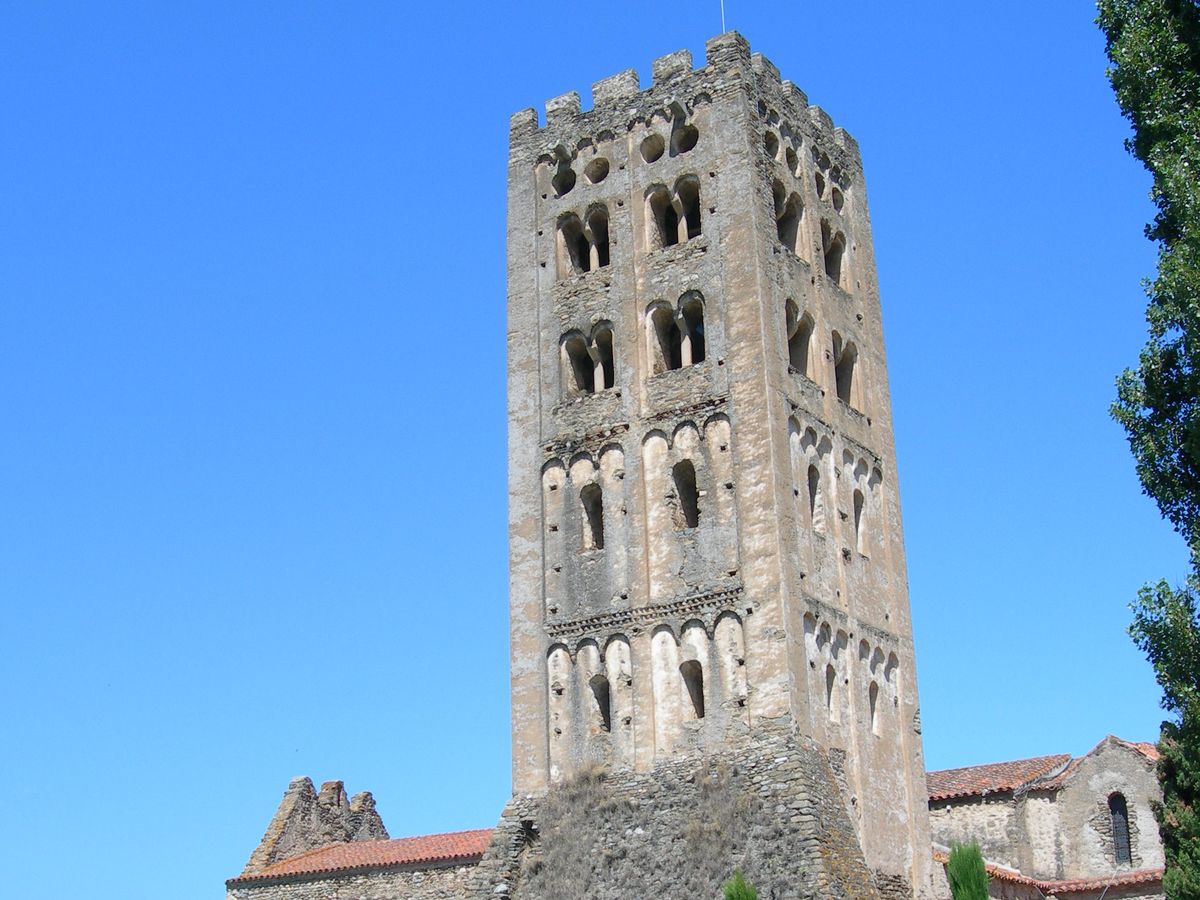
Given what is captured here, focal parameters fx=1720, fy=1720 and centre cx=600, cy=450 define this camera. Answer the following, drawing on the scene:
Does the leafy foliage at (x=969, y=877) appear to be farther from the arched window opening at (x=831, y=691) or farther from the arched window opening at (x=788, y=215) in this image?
the arched window opening at (x=788, y=215)

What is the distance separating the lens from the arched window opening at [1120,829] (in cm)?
3406

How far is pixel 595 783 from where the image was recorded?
26406 mm

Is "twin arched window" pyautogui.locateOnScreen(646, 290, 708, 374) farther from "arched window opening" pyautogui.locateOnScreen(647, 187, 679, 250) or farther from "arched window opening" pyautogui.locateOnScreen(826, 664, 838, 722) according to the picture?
"arched window opening" pyautogui.locateOnScreen(826, 664, 838, 722)

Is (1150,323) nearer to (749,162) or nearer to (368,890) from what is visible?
(749,162)

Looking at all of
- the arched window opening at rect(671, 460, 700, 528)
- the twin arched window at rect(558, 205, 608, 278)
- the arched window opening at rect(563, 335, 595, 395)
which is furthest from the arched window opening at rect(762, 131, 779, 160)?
the arched window opening at rect(671, 460, 700, 528)

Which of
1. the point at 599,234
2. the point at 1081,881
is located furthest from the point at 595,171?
the point at 1081,881

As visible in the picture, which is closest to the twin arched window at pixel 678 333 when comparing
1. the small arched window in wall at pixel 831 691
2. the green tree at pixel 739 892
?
the small arched window in wall at pixel 831 691

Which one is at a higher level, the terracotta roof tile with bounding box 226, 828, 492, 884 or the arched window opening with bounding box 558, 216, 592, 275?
the arched window opening with bounding box 558, 216, 592, 275

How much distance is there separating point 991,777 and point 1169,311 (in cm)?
1921

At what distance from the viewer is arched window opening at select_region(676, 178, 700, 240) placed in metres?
29.6

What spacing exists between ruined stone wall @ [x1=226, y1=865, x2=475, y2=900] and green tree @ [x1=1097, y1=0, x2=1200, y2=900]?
16159mm

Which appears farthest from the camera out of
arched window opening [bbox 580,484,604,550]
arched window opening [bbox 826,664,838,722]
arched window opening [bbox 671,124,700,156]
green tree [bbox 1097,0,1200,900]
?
arched window opening [bbox 671,124,700,156]

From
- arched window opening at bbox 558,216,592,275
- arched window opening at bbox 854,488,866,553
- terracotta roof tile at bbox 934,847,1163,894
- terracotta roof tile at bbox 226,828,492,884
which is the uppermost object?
arched window opening at bbox 558,216,592,275

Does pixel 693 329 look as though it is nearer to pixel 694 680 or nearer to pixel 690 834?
pixel 694 680
